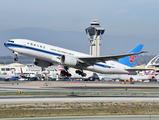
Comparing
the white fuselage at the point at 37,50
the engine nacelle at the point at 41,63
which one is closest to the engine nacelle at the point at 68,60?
the white fuselage at the point at 37,50

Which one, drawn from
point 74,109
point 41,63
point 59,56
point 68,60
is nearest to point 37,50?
point 59,56

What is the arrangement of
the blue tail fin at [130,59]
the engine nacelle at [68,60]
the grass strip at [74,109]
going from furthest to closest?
the blue tail fin at [130,59]
the engine nacelle at [68,60]
the grass strip at [74,109]

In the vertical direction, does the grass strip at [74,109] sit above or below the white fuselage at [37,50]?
below

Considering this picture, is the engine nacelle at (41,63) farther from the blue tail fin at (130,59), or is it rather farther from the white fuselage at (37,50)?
the blue tail fin at (130,59)

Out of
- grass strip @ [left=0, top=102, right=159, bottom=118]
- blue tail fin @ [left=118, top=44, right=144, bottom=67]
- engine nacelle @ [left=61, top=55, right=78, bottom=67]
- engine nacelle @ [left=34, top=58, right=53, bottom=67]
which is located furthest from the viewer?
blue tail fin @ [left=118, top=44, right=144, bottom=67]

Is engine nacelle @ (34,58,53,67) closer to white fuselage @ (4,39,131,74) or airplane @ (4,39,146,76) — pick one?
airplane @ (4,39,146,76)

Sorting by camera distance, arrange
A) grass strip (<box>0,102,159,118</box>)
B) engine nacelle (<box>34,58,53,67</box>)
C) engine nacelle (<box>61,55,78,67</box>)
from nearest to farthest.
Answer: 1. grass strip (<box>0,102,159,118</box>)
2. engine nacelle (<box>61,55,78,67</box>)
3. engine nacelle (<box>34,58,53,67</box>)

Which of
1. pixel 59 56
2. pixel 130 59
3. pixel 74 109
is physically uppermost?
pixel 130 59

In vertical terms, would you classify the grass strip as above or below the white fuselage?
below

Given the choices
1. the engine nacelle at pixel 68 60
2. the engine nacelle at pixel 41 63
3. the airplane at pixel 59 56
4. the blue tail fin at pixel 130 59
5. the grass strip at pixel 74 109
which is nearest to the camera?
the grass strip at pixel 74 109

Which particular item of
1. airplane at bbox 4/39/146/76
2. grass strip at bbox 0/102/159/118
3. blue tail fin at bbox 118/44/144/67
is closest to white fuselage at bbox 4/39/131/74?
airplane at bbox 4/39/146/76

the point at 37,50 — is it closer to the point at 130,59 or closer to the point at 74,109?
the point at 74,109

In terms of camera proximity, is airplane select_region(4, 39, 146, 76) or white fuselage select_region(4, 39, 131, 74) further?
airplane select_region(4, 39, 146, 76)

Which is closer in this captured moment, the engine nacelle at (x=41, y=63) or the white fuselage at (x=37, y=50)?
the white fuselage at (x=37, y=50)
